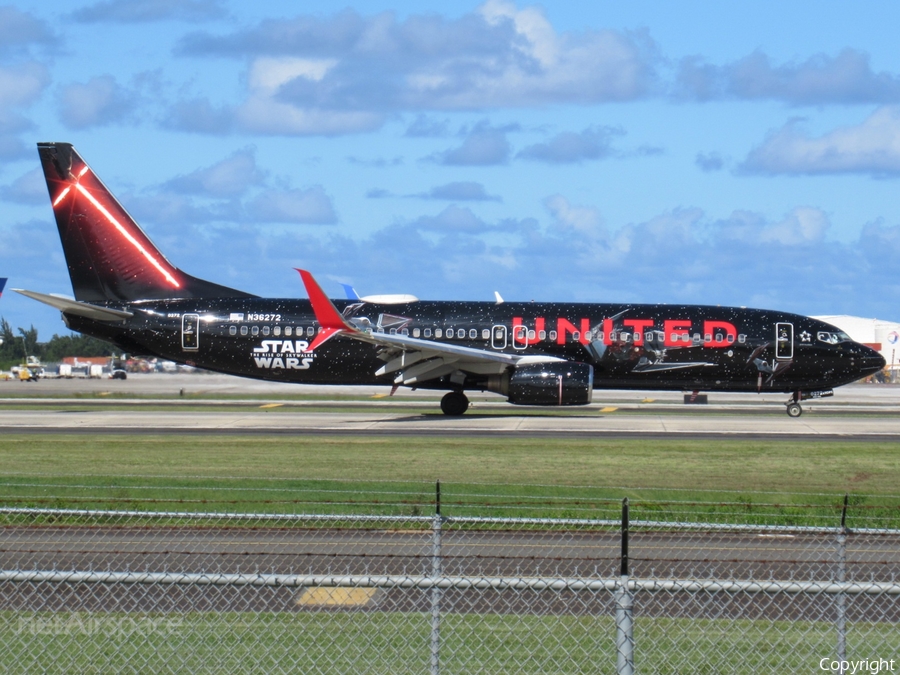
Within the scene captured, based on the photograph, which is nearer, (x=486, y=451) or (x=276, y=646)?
(x=276, y=646)

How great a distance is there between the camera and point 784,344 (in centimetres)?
3731

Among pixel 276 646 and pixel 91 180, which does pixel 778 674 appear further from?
pixel 91 180

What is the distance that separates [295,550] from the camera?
43.4 ft

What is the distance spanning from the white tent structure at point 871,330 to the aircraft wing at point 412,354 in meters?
88.5

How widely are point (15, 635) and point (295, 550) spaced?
456 centimetres

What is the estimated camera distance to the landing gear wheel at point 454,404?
38375 millimetres

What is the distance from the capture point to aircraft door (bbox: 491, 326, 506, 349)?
1475 inches

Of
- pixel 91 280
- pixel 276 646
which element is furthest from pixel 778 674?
pixel 91 280

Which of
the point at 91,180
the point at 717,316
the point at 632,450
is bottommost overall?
the point at 632,450

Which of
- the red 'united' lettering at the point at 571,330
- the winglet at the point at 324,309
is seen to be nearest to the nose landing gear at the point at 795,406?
the red 'united' lettering at the point at 571,330

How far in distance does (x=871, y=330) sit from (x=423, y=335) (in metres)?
97.5

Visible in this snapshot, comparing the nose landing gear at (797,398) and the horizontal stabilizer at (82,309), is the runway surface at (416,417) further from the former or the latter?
the horizontal stabilizer at (82,309)

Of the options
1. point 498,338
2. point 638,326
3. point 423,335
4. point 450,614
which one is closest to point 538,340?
point 498,338

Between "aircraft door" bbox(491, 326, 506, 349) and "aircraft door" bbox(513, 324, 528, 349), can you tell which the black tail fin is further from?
"aircraft door" bbox(513, 324, 528, 349)
